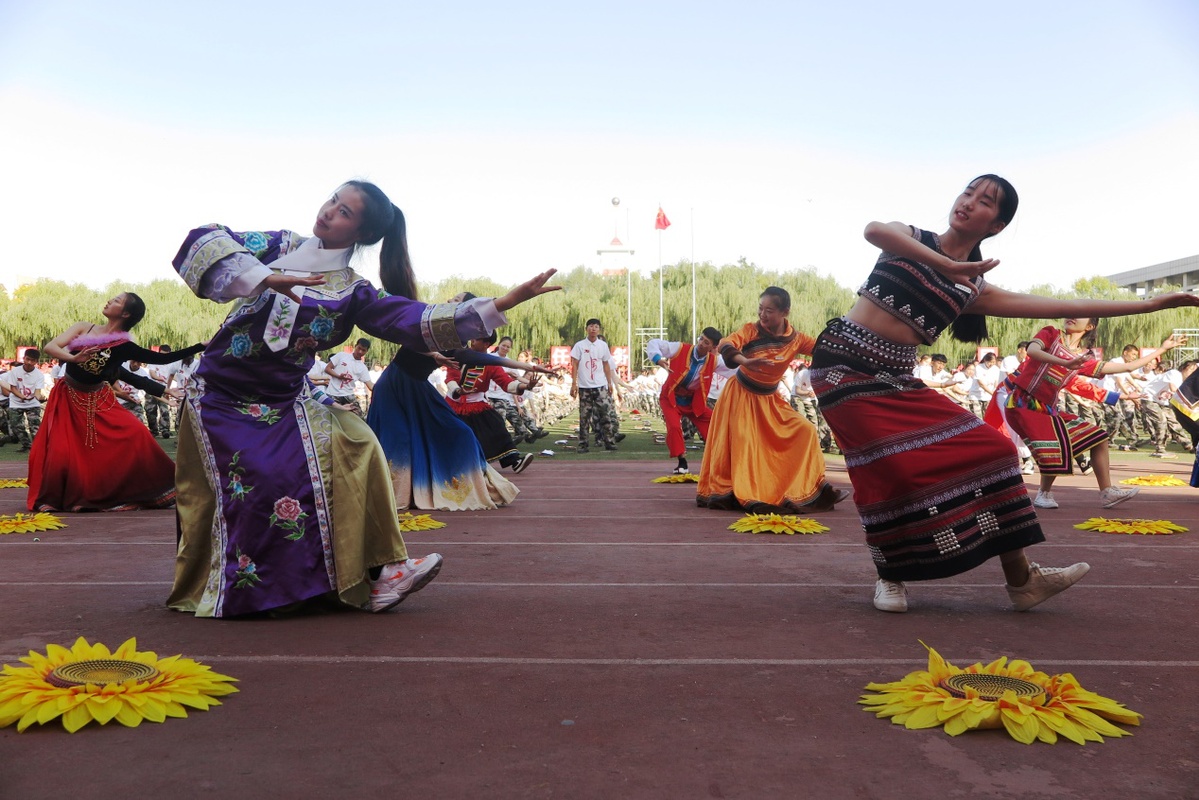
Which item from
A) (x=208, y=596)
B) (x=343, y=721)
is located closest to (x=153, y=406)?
(x=208, y=596)

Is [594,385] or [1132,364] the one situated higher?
[1132,364]

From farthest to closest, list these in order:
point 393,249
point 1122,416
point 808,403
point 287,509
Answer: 1. point 808,403
2. point 1122,416
3. point 393,249
4. point 287,509

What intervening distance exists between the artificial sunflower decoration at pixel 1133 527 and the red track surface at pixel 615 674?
→ 1.96 ft

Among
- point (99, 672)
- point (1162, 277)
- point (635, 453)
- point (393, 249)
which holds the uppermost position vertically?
point (1162, 277)

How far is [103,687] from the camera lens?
3154 mm

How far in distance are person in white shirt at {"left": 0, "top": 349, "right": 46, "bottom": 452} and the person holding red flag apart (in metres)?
10.2

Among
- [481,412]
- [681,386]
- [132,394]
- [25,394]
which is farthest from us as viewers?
[25,394]

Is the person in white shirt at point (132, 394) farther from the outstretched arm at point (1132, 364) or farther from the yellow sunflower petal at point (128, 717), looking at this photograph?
the outstretched arm at point (1132, 364)

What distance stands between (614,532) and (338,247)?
335 centimetres

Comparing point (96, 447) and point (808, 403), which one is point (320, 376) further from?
point (808, 403)

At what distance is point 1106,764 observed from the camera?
2.74m

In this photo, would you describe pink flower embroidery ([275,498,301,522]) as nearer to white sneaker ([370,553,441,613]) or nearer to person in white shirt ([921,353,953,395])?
white sneaker ([370,553,441,613])

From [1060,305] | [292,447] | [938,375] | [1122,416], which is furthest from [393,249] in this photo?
[1122,416]

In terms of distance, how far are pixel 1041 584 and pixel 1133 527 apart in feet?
10.3
